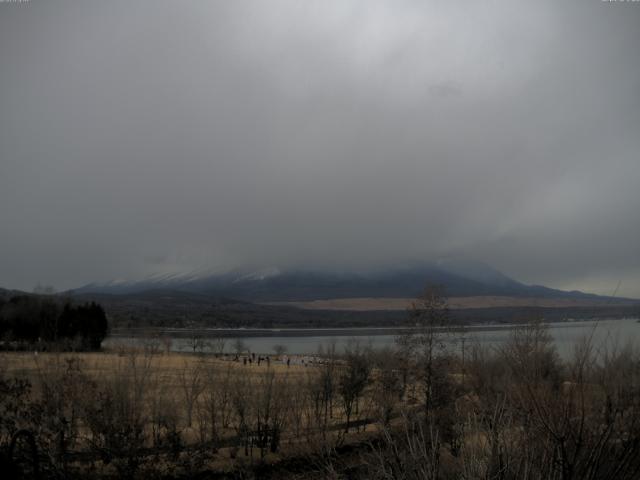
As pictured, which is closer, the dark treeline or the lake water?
the lake water

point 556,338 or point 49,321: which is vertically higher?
point 556,338

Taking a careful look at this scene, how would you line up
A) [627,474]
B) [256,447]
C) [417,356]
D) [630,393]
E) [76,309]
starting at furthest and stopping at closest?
1. [76,309]
2. [417,356]
3. [256,447]
4. [630,393]
5. [627,474]

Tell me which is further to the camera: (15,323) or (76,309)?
(76,309)

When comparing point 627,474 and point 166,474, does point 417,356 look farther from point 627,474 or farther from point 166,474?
point 627,474

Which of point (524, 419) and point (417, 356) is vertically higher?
point (524, 419)

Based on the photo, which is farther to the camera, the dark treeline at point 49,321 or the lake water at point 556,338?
the dark treeline at point 49,321

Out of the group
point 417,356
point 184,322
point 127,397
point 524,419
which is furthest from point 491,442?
point 184,322

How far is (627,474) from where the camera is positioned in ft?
20.5

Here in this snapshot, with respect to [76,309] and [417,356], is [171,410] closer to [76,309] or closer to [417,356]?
[417,356]

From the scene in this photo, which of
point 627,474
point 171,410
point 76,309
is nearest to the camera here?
point 627,474

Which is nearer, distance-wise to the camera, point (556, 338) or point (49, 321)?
point (556, 338)

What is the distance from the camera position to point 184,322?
18750 cm

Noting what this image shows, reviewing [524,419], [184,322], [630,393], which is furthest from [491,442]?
[184,322]

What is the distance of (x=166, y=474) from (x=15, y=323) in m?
84.8
